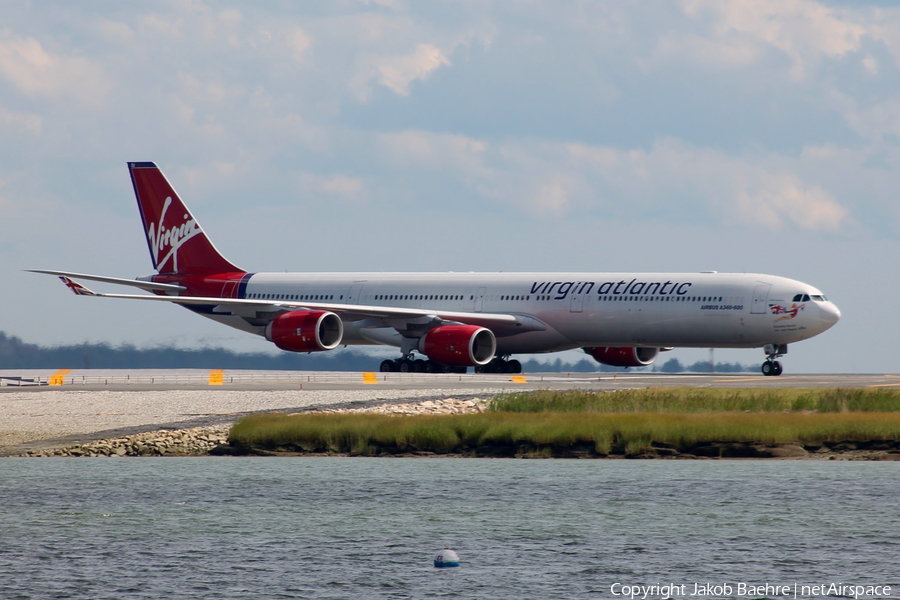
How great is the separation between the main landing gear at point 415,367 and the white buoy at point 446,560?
3236 centimetres

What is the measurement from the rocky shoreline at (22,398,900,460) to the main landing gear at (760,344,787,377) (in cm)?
1830

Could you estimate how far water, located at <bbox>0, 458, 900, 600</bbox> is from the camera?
16.7 meters

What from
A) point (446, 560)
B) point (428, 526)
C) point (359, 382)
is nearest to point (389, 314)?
point (359, 382)

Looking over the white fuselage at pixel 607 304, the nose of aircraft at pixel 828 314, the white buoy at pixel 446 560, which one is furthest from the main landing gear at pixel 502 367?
the white buoy at pixel 446 560

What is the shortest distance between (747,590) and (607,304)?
104 feet

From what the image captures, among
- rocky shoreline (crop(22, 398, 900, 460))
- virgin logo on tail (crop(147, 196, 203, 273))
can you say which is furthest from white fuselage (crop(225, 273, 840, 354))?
rocky shoreline (crop(22, 398, 900, 460))

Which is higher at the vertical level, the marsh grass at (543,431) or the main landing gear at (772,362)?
the main landing gear at (772,362)

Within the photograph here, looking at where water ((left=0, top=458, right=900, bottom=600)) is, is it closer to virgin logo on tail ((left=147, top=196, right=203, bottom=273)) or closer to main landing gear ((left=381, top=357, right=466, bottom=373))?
main landing gear ((left=381, top=357, right=466, bottom=373))

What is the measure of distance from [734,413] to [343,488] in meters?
11.5

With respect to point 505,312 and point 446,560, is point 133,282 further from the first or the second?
point 446,560

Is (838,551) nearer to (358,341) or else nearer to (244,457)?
(244,457)

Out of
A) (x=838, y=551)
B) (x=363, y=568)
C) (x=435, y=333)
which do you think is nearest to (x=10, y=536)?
(x=363, y=568)

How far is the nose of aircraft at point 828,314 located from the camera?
44.7 meters

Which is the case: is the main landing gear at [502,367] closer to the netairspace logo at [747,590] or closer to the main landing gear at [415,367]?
the main landing gear at [415,367]
